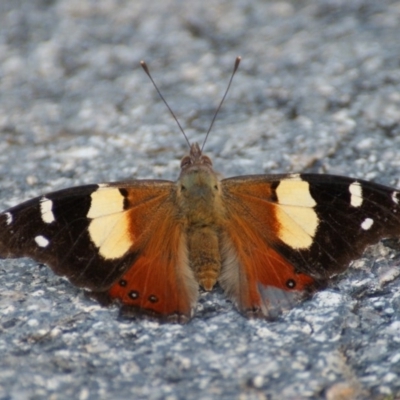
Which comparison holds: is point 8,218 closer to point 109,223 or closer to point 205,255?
point 109,223

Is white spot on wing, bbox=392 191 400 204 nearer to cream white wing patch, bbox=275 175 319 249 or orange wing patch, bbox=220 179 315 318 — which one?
cream white wing patch, bbox=275 175 319 249

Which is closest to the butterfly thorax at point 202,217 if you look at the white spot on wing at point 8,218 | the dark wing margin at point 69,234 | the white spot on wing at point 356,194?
Result: the dark wing margin at point 69,234

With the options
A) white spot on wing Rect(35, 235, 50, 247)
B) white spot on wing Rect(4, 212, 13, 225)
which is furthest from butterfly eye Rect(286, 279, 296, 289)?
white spot on wing Rect(4, 212, 13, 225)

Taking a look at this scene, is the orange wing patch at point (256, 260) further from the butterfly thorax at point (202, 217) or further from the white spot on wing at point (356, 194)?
the white spot on wing at point (356, 194)

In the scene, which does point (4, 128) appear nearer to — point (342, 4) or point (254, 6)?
point (254, 6)

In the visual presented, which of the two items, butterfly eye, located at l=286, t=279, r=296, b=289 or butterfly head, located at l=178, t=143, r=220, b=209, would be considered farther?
butterfly head, located at l=178, t=143, r=220, b=209

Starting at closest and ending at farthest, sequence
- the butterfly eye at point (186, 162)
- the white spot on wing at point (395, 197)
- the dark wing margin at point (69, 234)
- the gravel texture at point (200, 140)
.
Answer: the gravel texture at point (200, 140)
the dark wing margin at point (69, 234)
the white spot on wing at point (395, 197)
the butterfly eye at point (186, 162)
